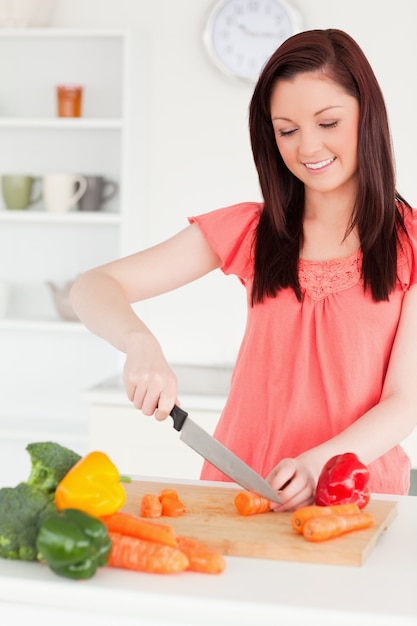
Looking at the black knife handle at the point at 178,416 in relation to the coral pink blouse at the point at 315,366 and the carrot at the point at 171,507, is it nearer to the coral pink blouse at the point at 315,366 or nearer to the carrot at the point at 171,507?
the carrot at the point at 171,507

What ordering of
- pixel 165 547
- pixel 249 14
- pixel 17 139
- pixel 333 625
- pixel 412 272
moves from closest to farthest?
pixel 333 625 < pixel 165 547 < pixel 412 272 < pixel 249 14 < pixel 17 139

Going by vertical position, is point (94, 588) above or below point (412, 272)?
below

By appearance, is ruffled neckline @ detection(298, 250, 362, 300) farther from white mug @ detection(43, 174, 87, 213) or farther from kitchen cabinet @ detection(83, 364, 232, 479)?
white mug @ detection(43, 174, 87, 213)

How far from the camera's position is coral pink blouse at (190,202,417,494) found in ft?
5.66

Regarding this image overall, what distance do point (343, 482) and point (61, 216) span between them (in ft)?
7.75

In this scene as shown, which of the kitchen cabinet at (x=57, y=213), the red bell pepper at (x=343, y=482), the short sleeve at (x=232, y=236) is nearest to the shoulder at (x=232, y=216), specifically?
the short sleeve at (x=232, y=236)

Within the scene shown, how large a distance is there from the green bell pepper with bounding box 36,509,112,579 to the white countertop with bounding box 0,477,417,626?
Answer: 20 millimetres

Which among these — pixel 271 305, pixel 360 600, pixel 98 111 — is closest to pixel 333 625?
pixel 360 600

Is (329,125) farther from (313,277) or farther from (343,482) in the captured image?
(343,482)

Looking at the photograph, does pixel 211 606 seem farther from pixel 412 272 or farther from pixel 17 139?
pixel 17 139

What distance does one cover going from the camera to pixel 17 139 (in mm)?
3799

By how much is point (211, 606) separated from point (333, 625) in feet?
0.45

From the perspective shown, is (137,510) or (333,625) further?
(137,510)

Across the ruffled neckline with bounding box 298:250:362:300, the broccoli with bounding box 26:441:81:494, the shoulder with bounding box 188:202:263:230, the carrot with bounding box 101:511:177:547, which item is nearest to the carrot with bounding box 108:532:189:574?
the carrot with bounding box 101:511:177:547
